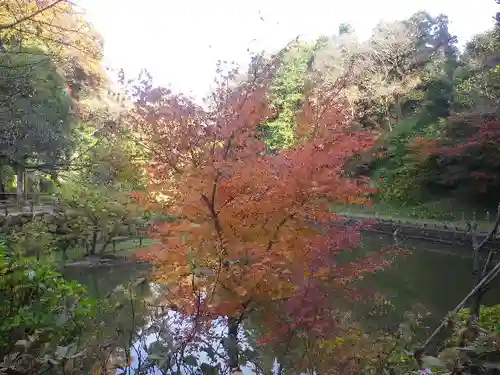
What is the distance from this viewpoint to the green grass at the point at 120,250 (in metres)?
13.6

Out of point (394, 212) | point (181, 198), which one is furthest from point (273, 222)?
point (394, 212)

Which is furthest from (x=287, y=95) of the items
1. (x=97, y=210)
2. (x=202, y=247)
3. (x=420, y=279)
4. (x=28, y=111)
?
(x=202, y=247)

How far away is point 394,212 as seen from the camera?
824 inches

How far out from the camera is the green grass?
1361 cm

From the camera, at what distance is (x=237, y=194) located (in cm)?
495

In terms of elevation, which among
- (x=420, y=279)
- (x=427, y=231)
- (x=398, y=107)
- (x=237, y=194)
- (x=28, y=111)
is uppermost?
(x=398, y=107)

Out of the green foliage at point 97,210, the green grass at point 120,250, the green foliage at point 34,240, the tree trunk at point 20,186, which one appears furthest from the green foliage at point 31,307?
the tree trunk at point 20,186

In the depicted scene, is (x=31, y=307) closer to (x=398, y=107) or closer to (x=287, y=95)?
(x=398, y=107)

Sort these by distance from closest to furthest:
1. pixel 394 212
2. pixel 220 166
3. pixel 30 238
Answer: pixel 220 166, pixel 30 238, pixel 394 212

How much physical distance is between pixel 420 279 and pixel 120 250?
9487 millimetres

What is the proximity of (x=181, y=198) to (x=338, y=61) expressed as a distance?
23.4m

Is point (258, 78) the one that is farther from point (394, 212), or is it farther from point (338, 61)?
point (338, 61)

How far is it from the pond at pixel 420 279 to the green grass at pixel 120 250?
943mm

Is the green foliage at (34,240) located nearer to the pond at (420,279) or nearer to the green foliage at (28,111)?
the pond at (420,279)
